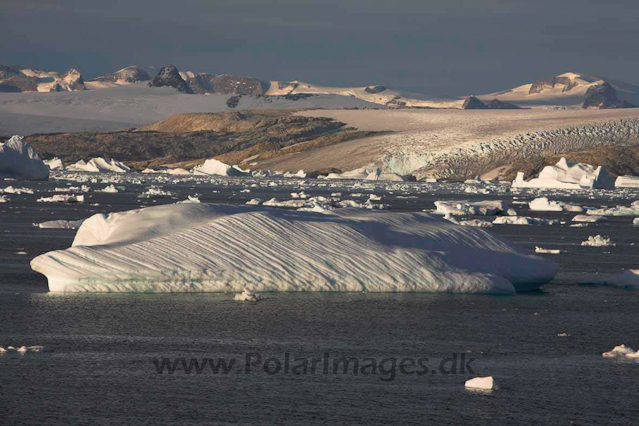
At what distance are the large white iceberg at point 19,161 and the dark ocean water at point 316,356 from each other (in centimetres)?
4903

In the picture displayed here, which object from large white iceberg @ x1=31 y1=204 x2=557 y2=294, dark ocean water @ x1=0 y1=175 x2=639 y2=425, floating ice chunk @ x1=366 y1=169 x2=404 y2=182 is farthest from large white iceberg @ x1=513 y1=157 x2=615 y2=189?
dark ocean water @ x1=0 y1=175 x2=639 y2=425

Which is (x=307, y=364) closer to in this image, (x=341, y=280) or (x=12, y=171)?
(x=341, y=280)

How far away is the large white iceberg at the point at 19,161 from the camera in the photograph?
2478 inches

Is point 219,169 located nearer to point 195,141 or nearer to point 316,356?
point 195,141

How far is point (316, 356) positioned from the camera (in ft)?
34.0

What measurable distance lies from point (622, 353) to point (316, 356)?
10.9 ft

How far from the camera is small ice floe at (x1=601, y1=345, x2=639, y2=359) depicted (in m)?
10.8

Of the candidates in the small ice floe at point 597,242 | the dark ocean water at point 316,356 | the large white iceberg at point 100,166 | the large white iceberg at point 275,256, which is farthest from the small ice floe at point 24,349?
the large white iceberg at point 100,166

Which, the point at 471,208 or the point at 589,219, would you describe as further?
the point at 471,208

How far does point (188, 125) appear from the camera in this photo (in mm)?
184000

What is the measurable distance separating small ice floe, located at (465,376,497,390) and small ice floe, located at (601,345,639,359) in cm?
213

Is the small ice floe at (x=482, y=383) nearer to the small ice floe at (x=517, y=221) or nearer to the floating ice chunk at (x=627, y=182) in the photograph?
the small ice floe at (x=517, y=221)

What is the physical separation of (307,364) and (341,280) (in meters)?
4.98

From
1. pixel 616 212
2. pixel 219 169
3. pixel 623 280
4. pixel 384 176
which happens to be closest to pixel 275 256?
pixel 623 280
